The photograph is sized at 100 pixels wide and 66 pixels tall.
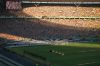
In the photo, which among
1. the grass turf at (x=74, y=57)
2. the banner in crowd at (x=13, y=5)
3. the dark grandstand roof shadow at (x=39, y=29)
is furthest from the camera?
the banner in crowd at (x=13, y=5)

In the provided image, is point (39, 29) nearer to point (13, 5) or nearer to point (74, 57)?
point (13, 5)

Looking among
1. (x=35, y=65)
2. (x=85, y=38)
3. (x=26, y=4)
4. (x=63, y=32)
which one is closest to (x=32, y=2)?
(x=26, y=4)

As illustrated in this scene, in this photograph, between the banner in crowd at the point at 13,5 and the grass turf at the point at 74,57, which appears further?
the banner in crowd at the point at 13,5

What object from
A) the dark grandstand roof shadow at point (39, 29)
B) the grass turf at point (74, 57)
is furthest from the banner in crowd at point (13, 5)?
the grass turf at point (74, 57)

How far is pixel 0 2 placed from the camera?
33531mm

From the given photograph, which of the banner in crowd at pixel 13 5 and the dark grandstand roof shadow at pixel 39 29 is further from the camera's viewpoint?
the banner in crowd at pixel 13 5

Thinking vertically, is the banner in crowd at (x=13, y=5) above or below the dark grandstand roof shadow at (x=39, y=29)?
above

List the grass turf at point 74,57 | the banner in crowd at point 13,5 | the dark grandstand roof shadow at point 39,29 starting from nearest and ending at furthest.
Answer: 1. the grass turf at point 74,57
2. the dark grandstand roof shadow at point 39,29
3. the banner in crowd at point 13,5

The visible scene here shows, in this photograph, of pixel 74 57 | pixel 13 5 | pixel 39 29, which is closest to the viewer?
pixel 74 57

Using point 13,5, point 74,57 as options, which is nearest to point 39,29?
point 13,5

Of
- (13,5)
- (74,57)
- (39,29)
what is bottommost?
(39,29)

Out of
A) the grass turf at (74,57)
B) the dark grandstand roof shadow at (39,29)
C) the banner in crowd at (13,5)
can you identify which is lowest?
the dark grandstand roof shadow at (39,29)

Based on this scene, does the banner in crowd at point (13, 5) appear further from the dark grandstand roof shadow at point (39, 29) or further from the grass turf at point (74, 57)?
the grass turf at point (74, 57)

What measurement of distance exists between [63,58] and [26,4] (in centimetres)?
1713
